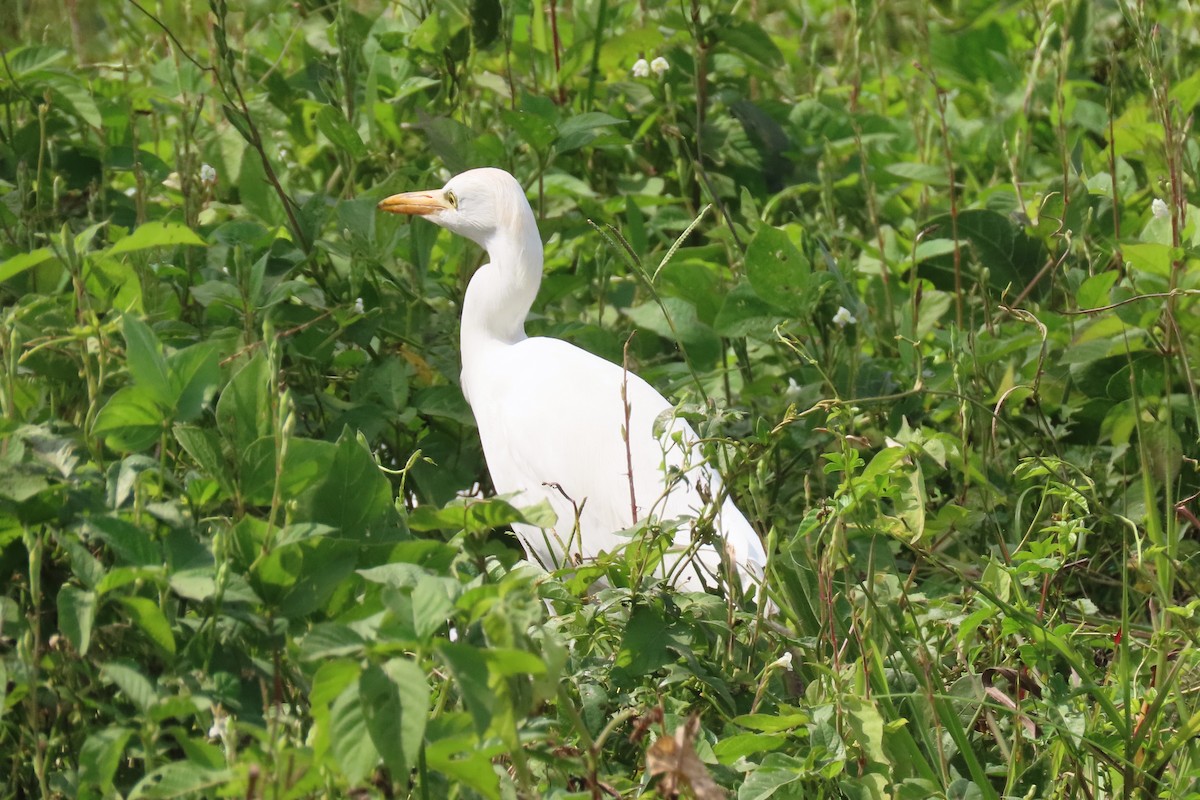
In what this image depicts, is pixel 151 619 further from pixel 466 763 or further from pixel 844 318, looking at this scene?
pixel 844 318

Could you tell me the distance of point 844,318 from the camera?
2.62 meters

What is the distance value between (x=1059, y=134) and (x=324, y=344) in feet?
5.34

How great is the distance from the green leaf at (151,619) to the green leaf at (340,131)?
5.21 feet

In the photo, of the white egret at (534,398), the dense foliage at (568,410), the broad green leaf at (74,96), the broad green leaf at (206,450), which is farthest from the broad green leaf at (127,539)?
the broad green leaf at (74,96)

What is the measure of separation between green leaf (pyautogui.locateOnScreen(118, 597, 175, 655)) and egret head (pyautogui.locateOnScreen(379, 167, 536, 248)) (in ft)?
4.57

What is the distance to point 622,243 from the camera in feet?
5.79

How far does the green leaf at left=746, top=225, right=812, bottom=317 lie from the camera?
2515mm

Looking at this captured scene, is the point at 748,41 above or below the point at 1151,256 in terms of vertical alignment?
above

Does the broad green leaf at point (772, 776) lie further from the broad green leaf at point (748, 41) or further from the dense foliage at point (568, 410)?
the broad green leaf at point (748, 41)

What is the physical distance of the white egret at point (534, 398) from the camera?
102 inches

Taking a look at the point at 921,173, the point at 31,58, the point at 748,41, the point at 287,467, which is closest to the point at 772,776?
the point at 287,467

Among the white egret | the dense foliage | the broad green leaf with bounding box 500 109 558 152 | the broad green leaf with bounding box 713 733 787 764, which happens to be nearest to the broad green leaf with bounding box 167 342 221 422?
the dense foliage

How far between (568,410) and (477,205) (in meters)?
0.46

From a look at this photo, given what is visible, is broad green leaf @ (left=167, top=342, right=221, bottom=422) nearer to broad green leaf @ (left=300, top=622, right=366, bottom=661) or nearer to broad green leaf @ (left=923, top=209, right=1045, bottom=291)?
broad green leaf @ (left=300, top=622, right=366, bottom=661)
